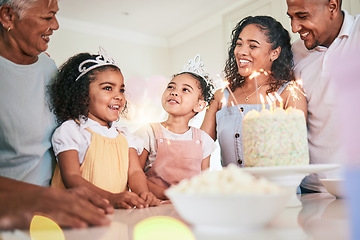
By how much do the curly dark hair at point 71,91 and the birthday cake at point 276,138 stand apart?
2.76 feet

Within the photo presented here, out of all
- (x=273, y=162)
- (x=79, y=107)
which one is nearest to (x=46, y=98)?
(x=79, y=107)

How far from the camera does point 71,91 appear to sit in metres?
1.39

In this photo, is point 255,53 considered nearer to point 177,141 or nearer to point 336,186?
point 177,141

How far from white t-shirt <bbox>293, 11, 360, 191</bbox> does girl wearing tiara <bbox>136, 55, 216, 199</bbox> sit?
52 centimetres

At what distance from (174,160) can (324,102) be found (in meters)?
0.72

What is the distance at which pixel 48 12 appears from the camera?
4.17ft

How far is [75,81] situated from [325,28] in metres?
1.12

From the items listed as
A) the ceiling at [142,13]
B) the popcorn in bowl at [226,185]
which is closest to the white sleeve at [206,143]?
the popcorn in bowl at [226,185]

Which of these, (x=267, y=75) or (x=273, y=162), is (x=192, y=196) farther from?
(x=267, y=75)

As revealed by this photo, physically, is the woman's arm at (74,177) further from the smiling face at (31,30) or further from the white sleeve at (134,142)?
the smiling face at (31,30)

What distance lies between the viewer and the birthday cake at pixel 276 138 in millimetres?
757

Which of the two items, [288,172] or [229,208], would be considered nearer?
[229,208]

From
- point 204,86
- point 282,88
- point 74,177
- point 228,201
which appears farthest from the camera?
point 204,86

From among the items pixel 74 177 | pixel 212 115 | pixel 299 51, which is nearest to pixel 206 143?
pixel 212 115
